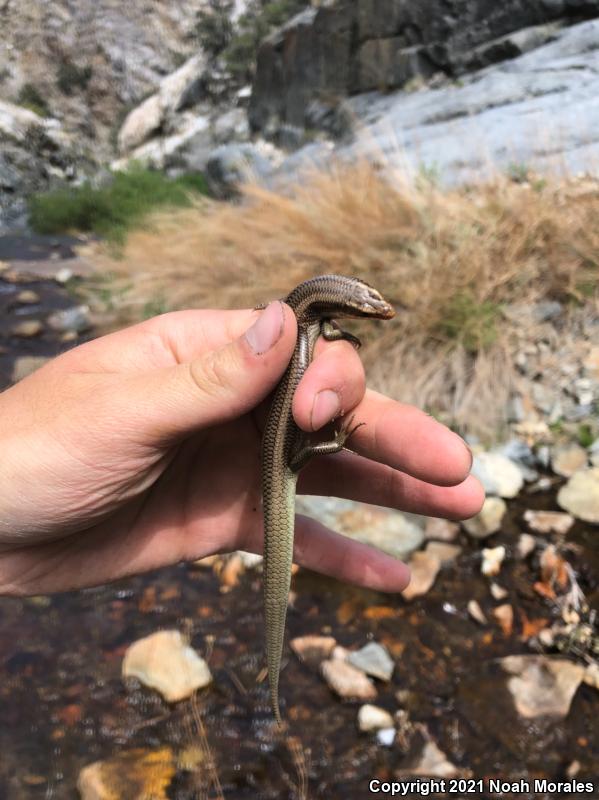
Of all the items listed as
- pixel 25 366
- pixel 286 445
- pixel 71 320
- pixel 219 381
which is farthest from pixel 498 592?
pixel 71 320

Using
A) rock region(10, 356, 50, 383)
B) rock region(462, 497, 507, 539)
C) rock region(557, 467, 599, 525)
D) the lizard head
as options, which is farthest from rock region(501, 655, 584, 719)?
rock region(10, 356, 50, 383)

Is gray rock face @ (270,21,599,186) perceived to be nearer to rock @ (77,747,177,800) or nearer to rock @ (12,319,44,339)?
rock @ (12,319,44,339)

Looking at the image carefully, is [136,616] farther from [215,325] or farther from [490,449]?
[490,449]

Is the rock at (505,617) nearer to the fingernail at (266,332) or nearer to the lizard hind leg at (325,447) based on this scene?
the lizard hind leg at (325,447)

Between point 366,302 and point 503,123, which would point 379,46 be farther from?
point 366,302

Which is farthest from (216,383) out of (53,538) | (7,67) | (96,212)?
A: (7,67)

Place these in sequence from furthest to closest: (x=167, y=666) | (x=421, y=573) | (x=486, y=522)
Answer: (x=486, y=522) < (x=421, y=573) < (x=167, y=666)
